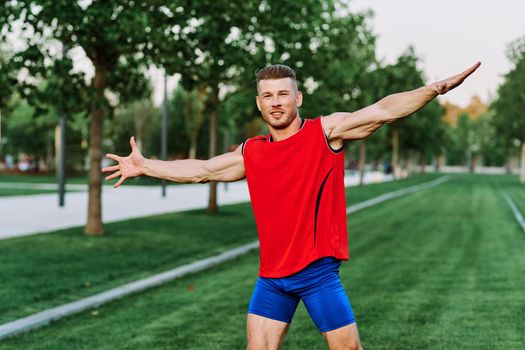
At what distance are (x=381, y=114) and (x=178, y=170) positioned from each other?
4.19 ft

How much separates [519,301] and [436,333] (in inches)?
85.3

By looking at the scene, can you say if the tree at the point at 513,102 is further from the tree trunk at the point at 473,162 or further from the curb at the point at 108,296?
the tree trunk at the point at 473,162

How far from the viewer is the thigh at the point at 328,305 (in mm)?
3781

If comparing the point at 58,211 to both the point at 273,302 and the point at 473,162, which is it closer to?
the point at 273,302

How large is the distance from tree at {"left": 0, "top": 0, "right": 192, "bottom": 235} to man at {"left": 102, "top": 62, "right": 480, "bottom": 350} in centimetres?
806

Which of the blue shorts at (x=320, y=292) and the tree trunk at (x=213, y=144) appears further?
the tree trunk at (x=213, y=144)

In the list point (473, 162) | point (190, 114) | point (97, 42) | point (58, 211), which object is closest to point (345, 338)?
point (97, 42)

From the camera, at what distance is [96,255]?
11797 mm

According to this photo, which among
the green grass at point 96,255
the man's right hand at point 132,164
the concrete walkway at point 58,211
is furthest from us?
the concrete walkway at point 58,211

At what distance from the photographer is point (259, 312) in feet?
13.0

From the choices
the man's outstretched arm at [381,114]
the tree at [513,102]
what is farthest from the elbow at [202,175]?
the tree at [513,102]

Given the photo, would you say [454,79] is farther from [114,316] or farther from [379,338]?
[114,316]

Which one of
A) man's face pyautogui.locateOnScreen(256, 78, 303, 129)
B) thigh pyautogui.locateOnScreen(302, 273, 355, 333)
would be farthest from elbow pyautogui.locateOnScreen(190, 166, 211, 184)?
thigh pyautogui.locateOnScreen(302, 273, 355, 333)

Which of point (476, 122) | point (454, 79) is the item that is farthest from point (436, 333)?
point (476, 122)
